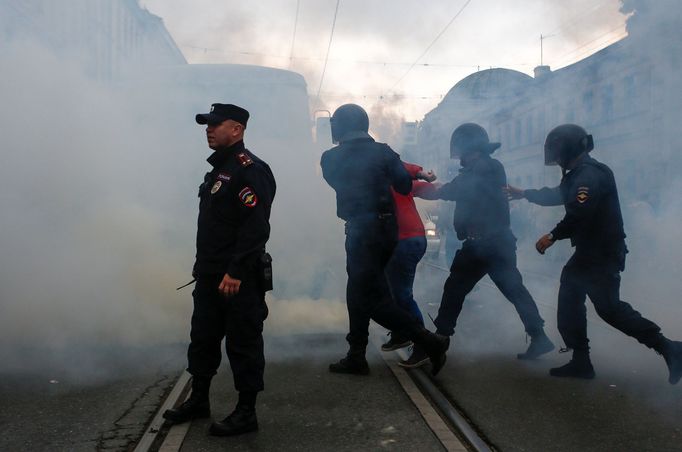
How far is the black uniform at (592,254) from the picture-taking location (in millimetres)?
3840

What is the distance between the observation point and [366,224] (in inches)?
159

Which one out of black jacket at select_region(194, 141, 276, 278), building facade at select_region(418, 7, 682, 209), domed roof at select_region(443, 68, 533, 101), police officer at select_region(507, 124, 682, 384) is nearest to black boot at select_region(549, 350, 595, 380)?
police officer at select_region(507, 124, 682, 384)

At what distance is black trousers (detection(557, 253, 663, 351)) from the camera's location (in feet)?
12.3

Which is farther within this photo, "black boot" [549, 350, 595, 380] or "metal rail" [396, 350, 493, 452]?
"black boot" [549, 350, 595, 380]

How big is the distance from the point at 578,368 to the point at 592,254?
2.26ft

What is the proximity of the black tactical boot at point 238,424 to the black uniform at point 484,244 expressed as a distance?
1796mm

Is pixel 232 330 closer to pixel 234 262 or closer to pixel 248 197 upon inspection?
pixel 234 262

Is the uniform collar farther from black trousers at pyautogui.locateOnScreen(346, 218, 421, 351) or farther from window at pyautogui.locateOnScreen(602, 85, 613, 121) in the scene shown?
window at pyautogui.locateOnScreen(602, 85, 613, 121)

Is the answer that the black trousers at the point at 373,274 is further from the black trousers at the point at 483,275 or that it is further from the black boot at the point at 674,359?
the black boot at the point at 674,359

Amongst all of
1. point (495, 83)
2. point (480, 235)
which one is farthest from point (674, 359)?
point (495, 83)

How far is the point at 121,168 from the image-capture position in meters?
5.95

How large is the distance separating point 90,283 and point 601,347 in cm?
393

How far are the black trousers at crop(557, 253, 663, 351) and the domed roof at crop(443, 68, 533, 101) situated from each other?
5.37 m

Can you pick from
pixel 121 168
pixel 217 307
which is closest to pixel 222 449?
pixel 217 307
